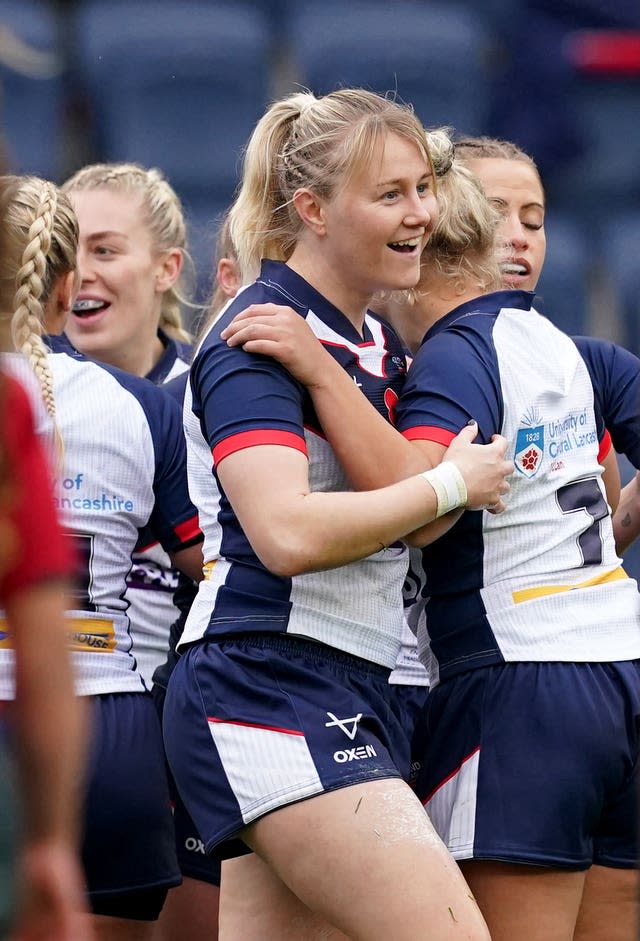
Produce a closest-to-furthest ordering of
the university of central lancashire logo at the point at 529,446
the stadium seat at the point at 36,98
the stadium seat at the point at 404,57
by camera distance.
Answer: the university of central lancashire logo at the point at 529,446 → the stadium seat at the point at 36,98 → the stadium seat at the point at 404,57

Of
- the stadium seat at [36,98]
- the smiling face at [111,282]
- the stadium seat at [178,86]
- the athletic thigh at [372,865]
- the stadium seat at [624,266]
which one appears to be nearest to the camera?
the athletic thigh at [372,865]

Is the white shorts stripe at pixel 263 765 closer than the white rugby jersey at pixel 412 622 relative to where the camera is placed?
Yes

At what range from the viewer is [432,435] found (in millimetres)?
2279

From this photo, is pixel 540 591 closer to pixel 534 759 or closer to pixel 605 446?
pixel 534 759

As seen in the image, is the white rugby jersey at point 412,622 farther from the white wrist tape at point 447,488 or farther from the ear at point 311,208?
the ear at point 311,208

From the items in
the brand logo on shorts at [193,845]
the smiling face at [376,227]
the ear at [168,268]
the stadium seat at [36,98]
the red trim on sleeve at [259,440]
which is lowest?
the brand logo on shorts at [193,845]

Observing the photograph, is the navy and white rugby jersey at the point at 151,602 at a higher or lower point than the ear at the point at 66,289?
lower

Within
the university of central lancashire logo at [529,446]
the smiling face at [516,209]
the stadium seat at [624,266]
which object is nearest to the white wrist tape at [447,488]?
the university of central lancashire logo at [529,446]

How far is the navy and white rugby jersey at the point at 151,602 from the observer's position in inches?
120

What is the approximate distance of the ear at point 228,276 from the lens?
3.42 metres

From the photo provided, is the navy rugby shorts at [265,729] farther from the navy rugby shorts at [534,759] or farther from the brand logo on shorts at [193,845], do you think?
the brand logo on shorts at [193,845]

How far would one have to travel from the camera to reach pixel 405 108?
2.49 m

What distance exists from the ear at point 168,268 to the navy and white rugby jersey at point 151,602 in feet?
3.03

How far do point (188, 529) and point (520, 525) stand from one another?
0.70 metres
